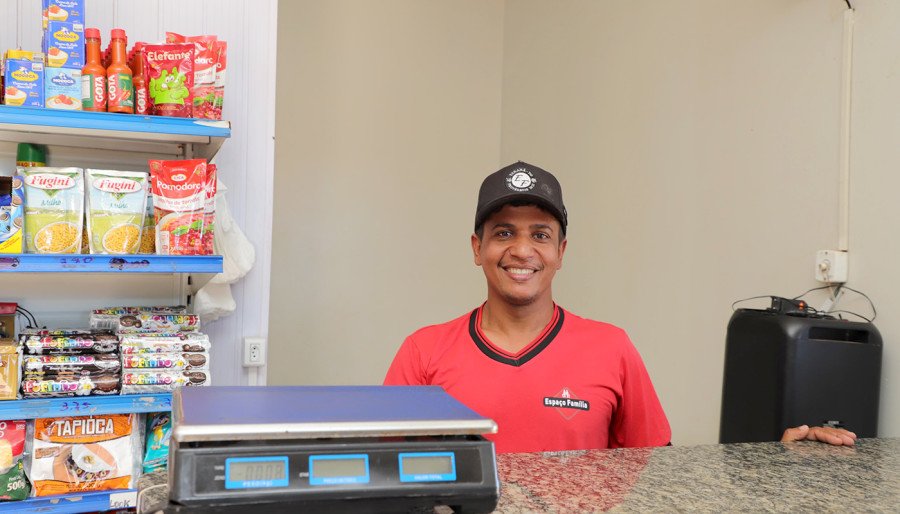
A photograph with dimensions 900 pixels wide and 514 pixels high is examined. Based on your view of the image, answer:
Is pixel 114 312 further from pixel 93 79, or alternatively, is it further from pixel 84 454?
pixel 93 79

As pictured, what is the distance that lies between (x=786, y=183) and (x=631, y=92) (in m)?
1.12

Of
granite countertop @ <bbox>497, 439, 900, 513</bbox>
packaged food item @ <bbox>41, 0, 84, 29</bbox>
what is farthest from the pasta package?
granite countertop @ <bbox>497, 439, 900, 513</bbox>

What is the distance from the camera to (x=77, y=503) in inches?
95.7

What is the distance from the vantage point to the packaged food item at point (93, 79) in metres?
2.37

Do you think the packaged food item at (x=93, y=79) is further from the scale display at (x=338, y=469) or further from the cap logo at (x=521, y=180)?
the scale display at (x=338, y=469)

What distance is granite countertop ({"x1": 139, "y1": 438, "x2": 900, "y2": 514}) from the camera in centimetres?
109

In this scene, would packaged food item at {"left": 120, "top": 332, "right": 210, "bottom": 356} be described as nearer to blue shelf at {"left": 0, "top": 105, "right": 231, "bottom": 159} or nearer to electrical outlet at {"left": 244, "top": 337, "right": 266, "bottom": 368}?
electrical outlet at {"left": 244, "top": 337, "right": 266, "bottom": 368}

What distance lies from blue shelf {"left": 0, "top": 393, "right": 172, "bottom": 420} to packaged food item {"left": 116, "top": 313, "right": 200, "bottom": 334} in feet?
0.78

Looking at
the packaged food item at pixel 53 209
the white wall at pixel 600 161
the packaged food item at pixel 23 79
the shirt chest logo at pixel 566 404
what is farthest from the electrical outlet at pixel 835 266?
the packaged food item at pixel 23 79

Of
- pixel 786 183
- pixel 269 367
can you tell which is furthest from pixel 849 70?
pixel 269 367

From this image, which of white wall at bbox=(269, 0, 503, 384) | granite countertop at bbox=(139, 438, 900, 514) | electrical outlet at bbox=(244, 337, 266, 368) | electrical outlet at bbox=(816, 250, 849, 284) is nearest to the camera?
granite countertop at bbox=(139, 438, 900, 514)

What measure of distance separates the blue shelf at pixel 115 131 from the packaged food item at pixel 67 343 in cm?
63

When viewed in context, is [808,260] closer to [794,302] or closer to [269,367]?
[794,302]

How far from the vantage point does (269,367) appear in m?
4.48
